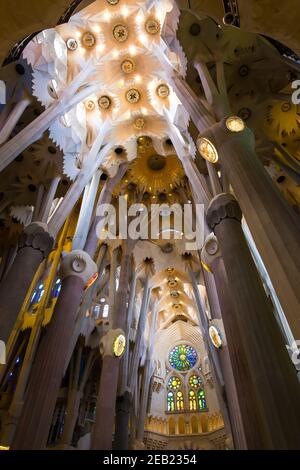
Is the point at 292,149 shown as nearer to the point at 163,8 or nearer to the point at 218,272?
the point at 218,272

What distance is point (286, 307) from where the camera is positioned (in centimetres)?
344

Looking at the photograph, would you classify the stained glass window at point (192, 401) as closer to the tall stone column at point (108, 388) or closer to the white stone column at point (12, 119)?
the tall stone column at point (108, 388)

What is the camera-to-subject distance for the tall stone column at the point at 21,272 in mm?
6055

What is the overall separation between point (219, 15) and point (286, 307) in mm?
4411

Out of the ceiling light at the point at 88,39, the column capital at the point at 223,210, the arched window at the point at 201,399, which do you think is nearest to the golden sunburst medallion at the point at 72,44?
the ceiling light at the point at 88,39

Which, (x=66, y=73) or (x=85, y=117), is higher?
(x=85, y=117)

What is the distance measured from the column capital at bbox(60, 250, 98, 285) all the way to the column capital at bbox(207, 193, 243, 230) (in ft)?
13.4

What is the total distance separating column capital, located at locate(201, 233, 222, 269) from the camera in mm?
8023

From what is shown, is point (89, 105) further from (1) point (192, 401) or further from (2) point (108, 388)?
(1) point (192, 401)

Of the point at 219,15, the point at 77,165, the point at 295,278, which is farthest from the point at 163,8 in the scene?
the point at 295,278

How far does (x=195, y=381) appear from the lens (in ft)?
69.3

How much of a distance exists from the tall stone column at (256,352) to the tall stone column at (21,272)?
4084mm

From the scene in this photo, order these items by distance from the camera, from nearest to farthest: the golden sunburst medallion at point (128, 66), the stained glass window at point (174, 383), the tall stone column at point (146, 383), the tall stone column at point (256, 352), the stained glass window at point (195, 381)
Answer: the tall stone column at point (256, 352) < the golden sunburst medallion at point (128, 66) < the tall stone column at point (146, 383) < the stained glass window at point (195, 381) < the stained glass window at point (174, 383)

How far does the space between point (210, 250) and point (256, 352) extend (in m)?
4.64
